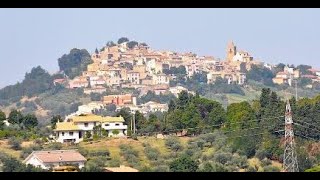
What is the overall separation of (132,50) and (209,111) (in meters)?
20.6

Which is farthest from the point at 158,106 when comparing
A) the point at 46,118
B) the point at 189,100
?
the point at 189,100

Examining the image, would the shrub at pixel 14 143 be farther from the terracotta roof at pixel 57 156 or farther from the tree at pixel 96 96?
the tree at pixel 96 96

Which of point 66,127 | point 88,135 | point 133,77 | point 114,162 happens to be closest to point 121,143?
point 88,135

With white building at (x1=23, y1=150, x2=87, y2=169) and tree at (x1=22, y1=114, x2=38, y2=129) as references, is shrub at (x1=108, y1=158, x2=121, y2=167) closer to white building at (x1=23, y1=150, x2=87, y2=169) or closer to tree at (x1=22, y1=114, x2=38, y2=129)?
white building at (x1=23, y1=150, x2=87, y2=169)

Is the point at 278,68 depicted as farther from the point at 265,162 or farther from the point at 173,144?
the point at 265,162

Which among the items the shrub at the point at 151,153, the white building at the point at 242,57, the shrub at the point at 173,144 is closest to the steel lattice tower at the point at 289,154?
the shrub at the point at 173,144

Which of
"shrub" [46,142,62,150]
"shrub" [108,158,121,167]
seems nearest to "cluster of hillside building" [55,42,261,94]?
"shrub" [46,142,62,150]

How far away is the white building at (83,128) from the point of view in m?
15.9

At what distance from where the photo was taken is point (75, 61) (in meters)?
36.9

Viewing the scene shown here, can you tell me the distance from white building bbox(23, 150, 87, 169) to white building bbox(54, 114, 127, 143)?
3067 mm

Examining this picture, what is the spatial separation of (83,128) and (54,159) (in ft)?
16.2

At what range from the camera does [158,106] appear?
28.5m

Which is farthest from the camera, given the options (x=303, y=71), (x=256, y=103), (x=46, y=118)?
(x=303, y=71)

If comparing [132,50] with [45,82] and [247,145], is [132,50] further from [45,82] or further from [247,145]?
[247,145]
